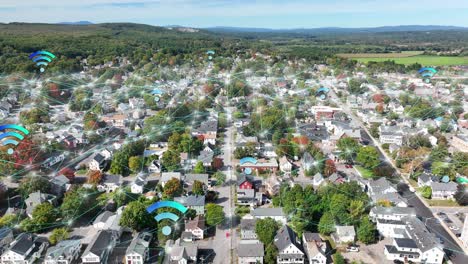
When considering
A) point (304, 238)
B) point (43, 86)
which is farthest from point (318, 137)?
point (43, 86)

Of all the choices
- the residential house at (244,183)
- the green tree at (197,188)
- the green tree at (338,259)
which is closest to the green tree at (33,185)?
the green tree at (197,188)

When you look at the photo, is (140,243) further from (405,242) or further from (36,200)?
(405,242)

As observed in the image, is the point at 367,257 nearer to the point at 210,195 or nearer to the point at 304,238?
the point at 304,238

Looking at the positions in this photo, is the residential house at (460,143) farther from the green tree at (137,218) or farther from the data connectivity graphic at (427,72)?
the green tree at (137,218)

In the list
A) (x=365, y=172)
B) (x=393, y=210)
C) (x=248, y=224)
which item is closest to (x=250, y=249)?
(x=248, y=224)

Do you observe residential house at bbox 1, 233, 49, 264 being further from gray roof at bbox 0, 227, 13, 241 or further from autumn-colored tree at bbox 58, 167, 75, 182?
autumn-colored tree at bbox 58, 167, 75, 182

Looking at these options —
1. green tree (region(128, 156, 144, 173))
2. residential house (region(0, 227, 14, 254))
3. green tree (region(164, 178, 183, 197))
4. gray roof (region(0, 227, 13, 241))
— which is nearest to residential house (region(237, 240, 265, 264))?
green tree (region(164, 178, 183, 197))
